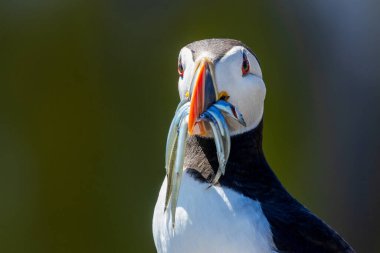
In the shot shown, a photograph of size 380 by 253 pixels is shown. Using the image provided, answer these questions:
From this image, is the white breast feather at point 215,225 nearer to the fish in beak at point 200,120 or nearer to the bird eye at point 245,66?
the fish in beak at point 200,120

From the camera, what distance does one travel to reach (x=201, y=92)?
3.34 m

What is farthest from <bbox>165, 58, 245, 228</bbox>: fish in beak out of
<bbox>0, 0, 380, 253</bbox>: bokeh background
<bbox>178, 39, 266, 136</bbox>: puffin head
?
<bbox>0, 0, 380, 253</bbox>: bokeh background

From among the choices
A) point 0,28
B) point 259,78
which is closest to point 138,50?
point 0,28

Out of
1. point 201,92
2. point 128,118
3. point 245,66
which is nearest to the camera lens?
point 201,92

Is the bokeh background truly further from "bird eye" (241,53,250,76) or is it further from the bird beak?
the bird beak

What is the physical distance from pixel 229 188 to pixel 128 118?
13.5ft

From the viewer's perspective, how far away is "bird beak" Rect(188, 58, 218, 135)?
3344 millimetres

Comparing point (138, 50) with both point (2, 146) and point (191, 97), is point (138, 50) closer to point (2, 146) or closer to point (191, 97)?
point (2, 146)

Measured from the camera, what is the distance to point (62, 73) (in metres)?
7.61

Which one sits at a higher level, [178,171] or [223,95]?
[223,95]

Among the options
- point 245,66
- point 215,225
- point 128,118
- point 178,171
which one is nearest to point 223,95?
point 245,66

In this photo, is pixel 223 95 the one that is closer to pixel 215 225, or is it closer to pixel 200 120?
pixel 200 120

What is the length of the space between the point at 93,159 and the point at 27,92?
2.06ft

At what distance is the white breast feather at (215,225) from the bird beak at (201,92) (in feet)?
0.77
